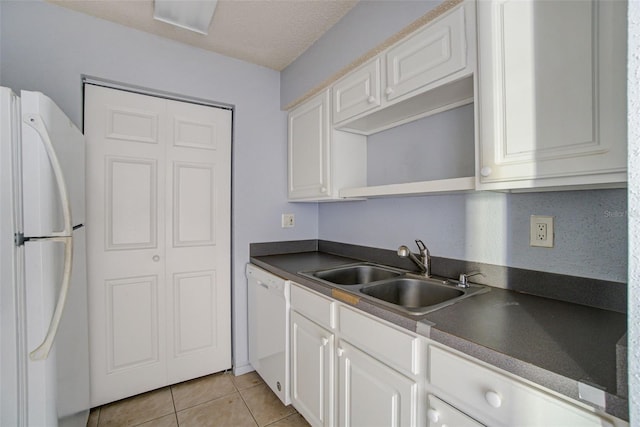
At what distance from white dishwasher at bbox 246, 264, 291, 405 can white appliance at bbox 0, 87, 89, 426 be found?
0.96 meters

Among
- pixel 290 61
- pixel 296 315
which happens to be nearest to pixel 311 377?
pixel 296 315

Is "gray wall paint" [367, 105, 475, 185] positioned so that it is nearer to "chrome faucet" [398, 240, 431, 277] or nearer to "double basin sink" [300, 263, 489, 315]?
"chrome faucet" [398, 240, 431, 277]

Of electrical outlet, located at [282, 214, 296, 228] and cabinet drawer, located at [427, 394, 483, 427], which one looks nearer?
cabinet drawer, located at [427, 394, 483, 427]

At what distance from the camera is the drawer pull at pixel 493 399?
2.36 ft

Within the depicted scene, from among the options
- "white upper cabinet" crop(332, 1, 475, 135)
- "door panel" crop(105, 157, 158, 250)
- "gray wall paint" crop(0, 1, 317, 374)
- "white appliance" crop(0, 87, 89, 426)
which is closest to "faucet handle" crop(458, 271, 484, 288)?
"white upper cabinet" crop(332, 1, 475, 135)

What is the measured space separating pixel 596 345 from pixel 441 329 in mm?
370

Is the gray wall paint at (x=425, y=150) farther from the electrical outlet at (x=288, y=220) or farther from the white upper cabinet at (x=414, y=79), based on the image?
the electrical outlet at (x=288, y=220)

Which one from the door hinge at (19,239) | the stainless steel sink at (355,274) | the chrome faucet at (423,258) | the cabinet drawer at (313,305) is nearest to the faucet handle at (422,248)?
the chrome faucet at (423,258)

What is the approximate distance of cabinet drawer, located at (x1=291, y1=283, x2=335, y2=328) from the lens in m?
1.32

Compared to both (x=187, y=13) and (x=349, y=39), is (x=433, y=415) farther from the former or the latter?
(x=187, y=13)

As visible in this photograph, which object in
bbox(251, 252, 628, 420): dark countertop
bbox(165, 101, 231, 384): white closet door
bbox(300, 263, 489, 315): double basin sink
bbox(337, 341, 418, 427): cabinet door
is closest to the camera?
bbox(251, 252, 628, 420): dark countertop

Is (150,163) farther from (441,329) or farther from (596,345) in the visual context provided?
(596,345)

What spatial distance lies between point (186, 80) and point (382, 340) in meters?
2.02

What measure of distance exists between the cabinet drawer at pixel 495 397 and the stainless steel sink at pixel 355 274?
0.87 m
